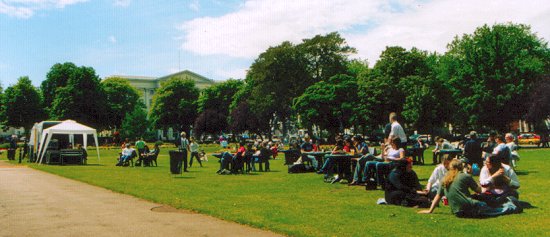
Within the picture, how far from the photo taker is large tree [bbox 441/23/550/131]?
4894cm

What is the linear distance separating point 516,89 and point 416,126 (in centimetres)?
1422

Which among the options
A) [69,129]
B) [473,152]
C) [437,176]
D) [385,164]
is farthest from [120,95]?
[437,176]

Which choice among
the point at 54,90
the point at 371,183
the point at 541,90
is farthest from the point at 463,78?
the point at 54,90

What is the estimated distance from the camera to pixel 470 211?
924 cm

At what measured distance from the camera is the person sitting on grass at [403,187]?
35.3 ft

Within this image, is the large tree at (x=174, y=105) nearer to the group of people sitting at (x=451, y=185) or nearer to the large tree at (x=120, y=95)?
the large tree at (x=120, y=95)

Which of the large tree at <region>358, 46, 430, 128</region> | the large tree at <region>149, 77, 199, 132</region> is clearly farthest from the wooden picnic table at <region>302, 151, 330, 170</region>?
the large tree at <region>149, 77, 199, 132</region>

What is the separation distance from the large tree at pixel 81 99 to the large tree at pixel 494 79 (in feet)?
165

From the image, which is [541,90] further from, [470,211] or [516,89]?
[470,211]

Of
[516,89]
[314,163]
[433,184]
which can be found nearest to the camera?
[433,184]

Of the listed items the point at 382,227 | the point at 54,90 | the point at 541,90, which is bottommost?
the point at 382,227

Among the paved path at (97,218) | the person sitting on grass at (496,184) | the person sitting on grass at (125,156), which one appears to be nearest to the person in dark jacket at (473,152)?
the person sitting on grass at (496,184)

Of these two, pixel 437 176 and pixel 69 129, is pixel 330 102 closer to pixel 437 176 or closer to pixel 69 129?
pixel 69 129

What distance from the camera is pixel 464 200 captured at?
9227 mm
